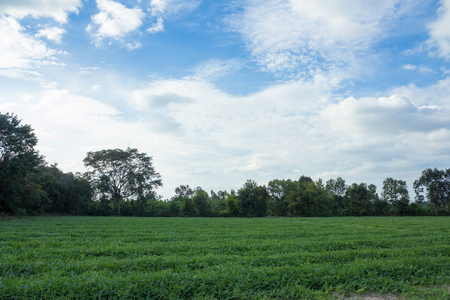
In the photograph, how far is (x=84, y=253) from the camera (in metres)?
8.52

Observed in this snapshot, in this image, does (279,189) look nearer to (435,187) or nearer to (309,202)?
(309,202)

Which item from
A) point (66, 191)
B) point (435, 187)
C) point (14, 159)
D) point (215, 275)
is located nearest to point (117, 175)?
point (66, 191)

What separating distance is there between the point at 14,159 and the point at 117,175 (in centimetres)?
2706

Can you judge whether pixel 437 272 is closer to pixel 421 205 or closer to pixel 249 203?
pixel 249 203

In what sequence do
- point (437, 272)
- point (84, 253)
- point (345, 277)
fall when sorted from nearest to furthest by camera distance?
point (345, 277) < point (437, 272) < point (84, 253)

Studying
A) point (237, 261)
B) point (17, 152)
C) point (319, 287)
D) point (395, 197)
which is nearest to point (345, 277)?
point (319, 287)

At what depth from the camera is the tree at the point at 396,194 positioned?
2377 inches

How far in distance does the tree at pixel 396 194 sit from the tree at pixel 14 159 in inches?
2670

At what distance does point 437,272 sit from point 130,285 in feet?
25.6

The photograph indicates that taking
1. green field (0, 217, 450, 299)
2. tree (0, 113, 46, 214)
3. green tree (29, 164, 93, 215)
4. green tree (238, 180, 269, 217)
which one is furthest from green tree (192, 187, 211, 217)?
green field (0, 217, 450, 299)

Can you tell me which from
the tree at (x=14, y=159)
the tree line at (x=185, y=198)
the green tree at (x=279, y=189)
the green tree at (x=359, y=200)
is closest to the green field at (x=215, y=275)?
the tree at (x=14, y=159)

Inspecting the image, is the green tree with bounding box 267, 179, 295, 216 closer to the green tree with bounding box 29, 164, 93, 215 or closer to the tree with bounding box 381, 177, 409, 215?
the tree with bounding box 381, 177, 409, 215

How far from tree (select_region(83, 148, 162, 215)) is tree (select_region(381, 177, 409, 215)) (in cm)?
5471

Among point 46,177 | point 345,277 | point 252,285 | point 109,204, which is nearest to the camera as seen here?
point 252,285
